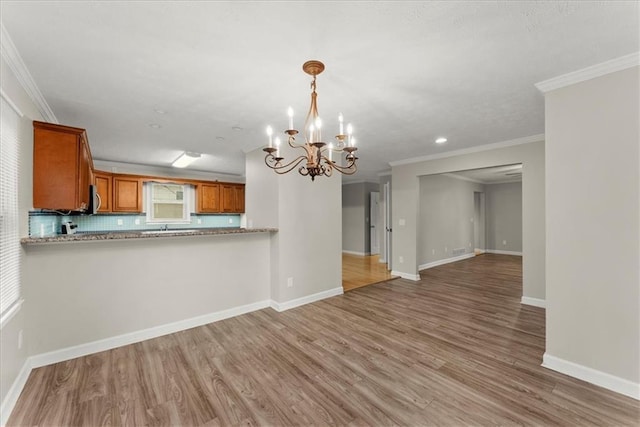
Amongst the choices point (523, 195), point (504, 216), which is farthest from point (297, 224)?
point (504, 216)

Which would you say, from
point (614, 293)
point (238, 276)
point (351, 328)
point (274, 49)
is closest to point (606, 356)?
point (614, 293)

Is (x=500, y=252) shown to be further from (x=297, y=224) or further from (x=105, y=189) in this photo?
(x=105, y=189)

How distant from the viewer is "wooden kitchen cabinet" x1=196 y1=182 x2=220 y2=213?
668 cm

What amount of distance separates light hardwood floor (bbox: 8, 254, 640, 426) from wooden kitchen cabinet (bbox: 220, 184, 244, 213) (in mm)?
4110

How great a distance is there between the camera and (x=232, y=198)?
721 cm

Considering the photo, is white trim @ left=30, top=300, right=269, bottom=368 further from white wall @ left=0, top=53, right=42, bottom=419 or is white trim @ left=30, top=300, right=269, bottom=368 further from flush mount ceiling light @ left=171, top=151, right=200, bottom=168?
flush mount ceiling light @ left=171, top=151, right=200, bottom=168

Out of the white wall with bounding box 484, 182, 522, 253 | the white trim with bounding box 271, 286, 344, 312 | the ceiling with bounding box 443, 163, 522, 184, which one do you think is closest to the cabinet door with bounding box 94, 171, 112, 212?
the white trim with bounding box 271, 286, 344, 312

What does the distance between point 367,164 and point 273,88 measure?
3.91m

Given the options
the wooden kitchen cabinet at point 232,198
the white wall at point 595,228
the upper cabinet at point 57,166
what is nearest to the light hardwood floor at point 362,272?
the white wall at point 595,228

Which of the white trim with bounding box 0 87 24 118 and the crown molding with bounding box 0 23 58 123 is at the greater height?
the crown molding with bounding box 0 23 58 123

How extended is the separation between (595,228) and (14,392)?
4.52 meters

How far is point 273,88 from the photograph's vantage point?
7.86ft

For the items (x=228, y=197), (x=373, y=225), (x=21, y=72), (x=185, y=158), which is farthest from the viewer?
(x=373, y=225)

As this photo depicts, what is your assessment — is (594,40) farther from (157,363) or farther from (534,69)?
(157,363)
